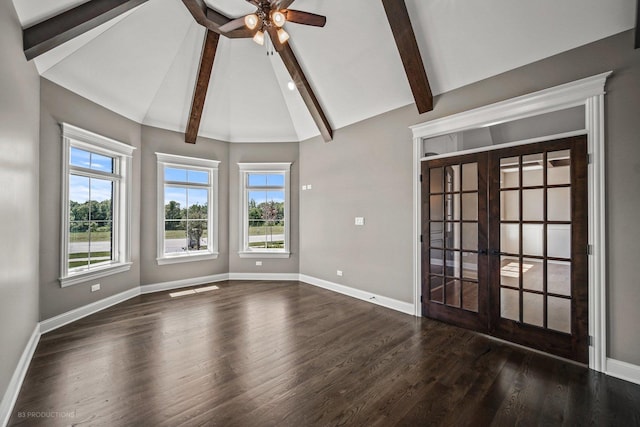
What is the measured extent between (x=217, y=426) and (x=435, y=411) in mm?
1511

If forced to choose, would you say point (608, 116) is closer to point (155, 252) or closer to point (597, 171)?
point (597, 171)

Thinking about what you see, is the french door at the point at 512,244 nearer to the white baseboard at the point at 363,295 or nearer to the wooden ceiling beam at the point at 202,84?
the white baseboard at the point at 363,295

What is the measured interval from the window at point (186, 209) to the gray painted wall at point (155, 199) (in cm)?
10

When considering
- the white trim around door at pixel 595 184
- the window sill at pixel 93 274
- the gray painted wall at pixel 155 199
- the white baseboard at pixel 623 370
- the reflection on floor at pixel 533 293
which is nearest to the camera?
the white baseboard at pixel 623 370

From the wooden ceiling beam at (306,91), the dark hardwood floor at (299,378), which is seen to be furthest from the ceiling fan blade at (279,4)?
the dark hardwood floor at (299,378)

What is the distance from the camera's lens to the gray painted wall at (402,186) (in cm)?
238

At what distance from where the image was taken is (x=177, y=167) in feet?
17.2

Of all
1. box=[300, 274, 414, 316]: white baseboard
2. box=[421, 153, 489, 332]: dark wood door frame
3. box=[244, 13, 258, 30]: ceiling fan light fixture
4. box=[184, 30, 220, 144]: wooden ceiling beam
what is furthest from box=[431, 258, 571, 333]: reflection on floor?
box=[184, 30, 220, 144]: wooden ceiling beam

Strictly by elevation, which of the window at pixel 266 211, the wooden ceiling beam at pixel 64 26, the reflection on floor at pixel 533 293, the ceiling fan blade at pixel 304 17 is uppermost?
the ceiling fan blade at pixel 304 17

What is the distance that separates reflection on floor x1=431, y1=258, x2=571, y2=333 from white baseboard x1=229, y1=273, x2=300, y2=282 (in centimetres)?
332

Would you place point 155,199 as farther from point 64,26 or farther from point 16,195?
point 64,26

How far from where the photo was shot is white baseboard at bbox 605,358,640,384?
2314 millimetres

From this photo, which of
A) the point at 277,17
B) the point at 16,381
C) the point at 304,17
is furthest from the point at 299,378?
the point at 304,17

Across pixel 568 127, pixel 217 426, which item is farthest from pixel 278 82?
pixel 217 426
